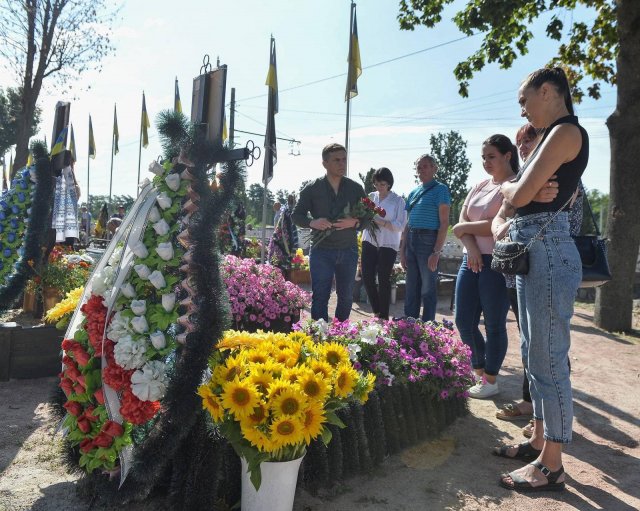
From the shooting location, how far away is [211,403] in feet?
6.93

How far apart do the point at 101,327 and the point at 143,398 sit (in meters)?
0.36

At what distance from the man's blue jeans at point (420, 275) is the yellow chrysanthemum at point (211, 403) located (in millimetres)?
3328

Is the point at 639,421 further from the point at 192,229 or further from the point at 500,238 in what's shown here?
the point at 192,229

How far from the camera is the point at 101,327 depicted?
2240 millimetres

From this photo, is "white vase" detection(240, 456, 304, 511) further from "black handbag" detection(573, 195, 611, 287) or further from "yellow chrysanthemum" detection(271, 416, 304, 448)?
"black handbag" detection(573, 195, 611, 287)

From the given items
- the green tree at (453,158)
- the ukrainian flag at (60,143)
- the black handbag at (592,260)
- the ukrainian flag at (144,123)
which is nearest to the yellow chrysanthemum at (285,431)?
the black handbag at (592,260)

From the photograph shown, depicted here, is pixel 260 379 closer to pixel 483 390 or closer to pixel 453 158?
pixel 483 390

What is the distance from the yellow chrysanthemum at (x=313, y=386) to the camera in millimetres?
2102

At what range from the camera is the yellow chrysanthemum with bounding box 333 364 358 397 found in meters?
2.28

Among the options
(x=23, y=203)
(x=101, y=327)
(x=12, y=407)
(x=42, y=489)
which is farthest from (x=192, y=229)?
(x=23, y=203)

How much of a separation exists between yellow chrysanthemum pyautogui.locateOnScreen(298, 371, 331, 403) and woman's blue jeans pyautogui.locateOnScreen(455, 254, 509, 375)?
208cm

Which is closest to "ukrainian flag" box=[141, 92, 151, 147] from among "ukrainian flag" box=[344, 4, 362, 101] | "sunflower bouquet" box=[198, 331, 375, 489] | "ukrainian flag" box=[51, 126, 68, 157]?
"ukrainian flag" box=[344, 4, 362, 101]

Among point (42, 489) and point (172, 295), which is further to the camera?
point (42, 489)

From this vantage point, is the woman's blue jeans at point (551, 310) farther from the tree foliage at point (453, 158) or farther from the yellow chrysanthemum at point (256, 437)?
the tree foliage at point (453, 158)
